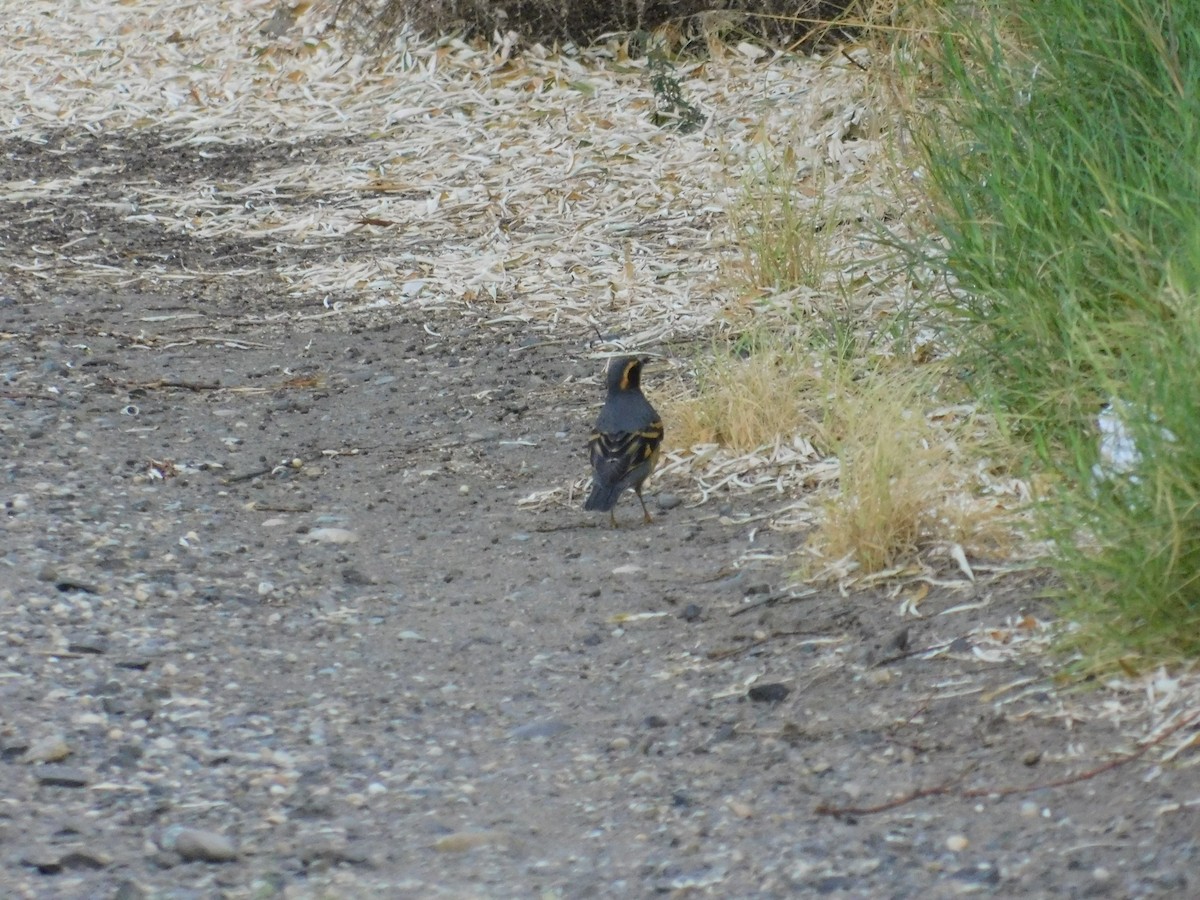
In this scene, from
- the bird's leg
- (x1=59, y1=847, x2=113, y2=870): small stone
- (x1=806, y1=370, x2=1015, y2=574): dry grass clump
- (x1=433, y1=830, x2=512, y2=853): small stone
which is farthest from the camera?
the bird's leg

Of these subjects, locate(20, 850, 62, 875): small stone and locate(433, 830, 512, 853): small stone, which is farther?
locate(433, 830, 512, 853): small stone

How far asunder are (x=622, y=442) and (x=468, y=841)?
2.18 meters

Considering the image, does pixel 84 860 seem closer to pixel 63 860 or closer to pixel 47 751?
pixel 63 860

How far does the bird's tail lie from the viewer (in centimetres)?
525

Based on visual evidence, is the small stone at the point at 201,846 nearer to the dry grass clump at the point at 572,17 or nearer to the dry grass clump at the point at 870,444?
the dry grass clump at the point at 870,444

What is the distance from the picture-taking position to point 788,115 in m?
9.76

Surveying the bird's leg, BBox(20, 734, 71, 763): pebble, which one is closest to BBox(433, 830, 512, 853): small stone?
BBox(20, 734, 71, 763): pebble

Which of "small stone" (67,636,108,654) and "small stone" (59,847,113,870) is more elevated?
"small stone" (59,847,113,870)

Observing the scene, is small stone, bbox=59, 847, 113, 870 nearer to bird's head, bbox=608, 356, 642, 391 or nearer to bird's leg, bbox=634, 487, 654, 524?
bird's leg, bbox=634, 487, 654, 524

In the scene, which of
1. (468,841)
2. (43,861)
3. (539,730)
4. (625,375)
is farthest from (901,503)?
(43,861)

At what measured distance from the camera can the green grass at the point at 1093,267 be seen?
11.6 ft

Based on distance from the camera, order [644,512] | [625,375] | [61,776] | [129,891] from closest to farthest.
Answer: [129,891] → [61,776] → [644,512] → [625,375]

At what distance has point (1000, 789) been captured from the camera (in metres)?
3.35

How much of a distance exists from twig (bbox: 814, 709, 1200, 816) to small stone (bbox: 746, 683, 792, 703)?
0.56 m
